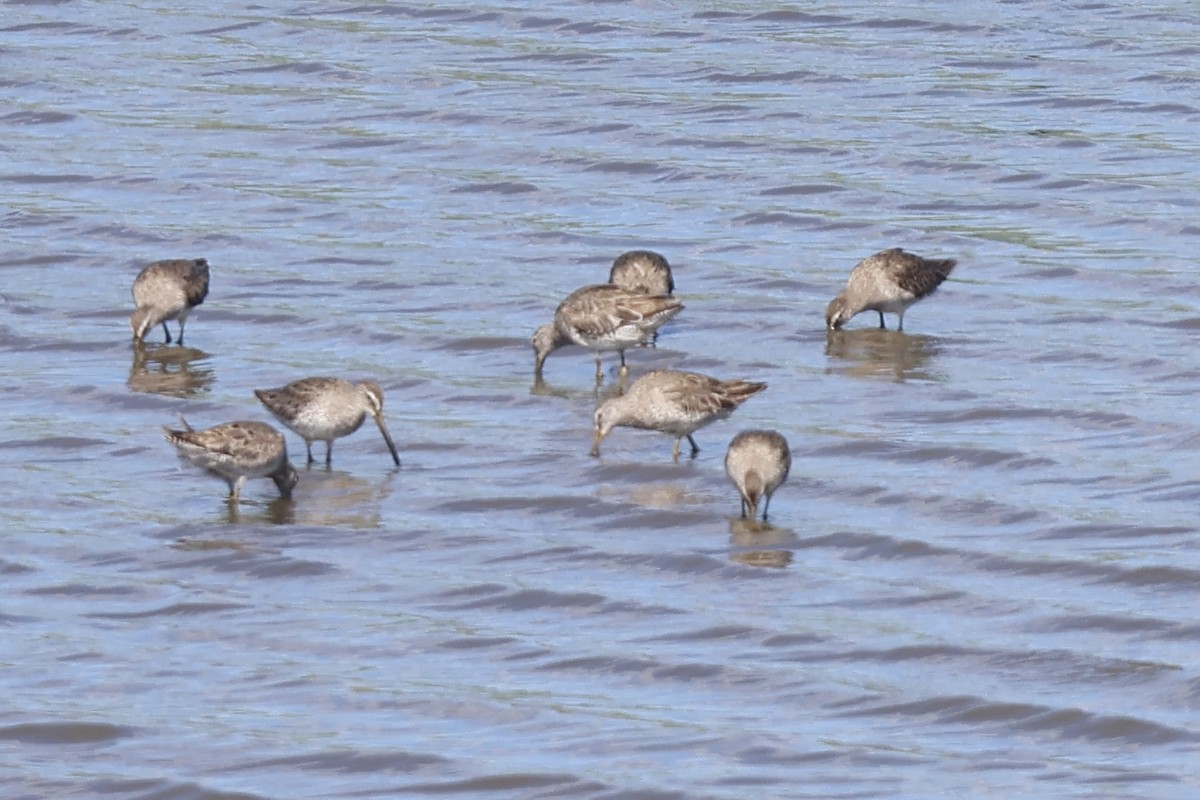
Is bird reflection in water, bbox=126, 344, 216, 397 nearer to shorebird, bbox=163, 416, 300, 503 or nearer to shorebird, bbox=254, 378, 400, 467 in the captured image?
shorebird, bbox=254, 378, 400, 467

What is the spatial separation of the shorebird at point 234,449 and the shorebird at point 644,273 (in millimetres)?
4710

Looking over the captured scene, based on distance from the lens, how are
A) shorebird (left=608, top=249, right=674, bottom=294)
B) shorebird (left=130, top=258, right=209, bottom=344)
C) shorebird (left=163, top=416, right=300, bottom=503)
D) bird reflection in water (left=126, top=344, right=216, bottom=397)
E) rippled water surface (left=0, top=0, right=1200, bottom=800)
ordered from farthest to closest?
shorebird (left=608, top=249, right=674, bottom=294), shorebird (left=130, top=258, right=209, bottom=344), bird reflection in water (left=126, top=344, right=216, bottom=397), shorebird (left=163, top=416, right=300, bottom=503), rippled water surface (left=0, top=0, right=1200, bottom=800)

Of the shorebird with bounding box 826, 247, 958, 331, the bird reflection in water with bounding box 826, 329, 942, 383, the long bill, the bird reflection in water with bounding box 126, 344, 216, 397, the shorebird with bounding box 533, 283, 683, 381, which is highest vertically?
the shorebird with bounding box 826, 247, 958, 331

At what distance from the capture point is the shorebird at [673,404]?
15.9 metres

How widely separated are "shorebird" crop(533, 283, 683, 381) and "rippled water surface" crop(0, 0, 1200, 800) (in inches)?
15.0

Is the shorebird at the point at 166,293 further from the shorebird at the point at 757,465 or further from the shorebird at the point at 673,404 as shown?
the shorebird at the point at 757,465

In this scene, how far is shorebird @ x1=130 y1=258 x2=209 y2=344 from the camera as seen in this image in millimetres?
18797

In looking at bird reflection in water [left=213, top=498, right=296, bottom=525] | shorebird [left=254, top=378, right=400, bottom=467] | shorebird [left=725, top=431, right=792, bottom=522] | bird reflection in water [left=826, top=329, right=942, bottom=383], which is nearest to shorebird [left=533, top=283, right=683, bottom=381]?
bird reflection in water [left=826, top=329, right=942, bottom=383]

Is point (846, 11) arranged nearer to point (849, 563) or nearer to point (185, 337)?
point (185, 337)

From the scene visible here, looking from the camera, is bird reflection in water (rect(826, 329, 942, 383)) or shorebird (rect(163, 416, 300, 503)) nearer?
shorebird (rect(163, 416, 300, 503))

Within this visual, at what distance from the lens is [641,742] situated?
1113cm


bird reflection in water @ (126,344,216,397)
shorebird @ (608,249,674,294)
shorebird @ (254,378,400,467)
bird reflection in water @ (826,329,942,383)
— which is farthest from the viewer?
shorebird @ (608,249,674,294)

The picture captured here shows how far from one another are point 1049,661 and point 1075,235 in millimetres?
9793

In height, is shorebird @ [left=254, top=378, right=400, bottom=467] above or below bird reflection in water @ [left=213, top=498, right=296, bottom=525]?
above
